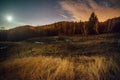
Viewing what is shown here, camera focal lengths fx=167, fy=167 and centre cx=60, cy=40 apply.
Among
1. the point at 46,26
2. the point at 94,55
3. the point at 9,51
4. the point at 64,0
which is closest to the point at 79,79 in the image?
the point at 94,55

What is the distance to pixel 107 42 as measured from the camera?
3346 millimetres

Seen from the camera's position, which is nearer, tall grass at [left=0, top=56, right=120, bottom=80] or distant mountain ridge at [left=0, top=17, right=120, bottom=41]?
tall grass at [left=0, top=56, right=120, bottom=80]

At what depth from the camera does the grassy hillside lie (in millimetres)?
3090

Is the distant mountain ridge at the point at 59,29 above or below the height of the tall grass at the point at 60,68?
above

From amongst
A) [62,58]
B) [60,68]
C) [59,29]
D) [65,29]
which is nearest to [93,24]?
[65,29]

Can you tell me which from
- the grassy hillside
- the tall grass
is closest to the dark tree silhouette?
the grassy hillside

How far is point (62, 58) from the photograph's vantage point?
3273 mm

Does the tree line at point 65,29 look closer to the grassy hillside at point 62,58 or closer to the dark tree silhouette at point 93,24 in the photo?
the dark tree silhouette at point 93,24

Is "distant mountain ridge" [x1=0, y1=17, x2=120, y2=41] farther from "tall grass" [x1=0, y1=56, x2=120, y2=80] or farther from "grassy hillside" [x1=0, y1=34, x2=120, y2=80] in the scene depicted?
"tall grass" [x1=0, y1=56, x2=120, y2=80]

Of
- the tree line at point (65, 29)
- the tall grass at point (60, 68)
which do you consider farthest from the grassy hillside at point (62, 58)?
the tree line at point (65, 29)

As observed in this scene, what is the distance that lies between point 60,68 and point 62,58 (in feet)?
0.71

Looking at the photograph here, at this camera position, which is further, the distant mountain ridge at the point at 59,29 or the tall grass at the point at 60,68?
the distant mountain ridge at the point at 59,29

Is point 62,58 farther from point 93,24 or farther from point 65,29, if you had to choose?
point 93,24

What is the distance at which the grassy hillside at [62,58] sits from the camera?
10.1ft
